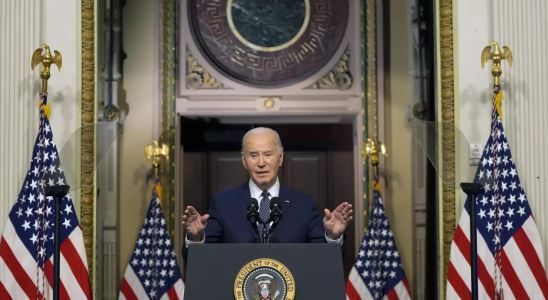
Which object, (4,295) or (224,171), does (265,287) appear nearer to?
(4,295)

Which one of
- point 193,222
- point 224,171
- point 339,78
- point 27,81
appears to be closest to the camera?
point 193,222

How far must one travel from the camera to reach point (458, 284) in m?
5.16

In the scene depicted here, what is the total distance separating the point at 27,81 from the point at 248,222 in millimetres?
2138

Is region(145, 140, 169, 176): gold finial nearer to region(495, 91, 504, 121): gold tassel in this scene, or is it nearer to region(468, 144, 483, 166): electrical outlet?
region(468, 144, 483, 166): electrical outlet

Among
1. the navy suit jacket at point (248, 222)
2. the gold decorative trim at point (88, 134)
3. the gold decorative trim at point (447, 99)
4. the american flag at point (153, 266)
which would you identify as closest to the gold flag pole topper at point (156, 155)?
the american flag at point (153, 266)

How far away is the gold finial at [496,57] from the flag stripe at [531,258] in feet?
3.23

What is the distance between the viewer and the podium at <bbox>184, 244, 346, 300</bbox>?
3.27 m

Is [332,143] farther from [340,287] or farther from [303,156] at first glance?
[340,287]

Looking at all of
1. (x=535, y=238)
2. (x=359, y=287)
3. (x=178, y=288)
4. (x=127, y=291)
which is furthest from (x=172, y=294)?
(x=535, y=238)

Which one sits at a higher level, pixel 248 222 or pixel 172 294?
pixel 248 222

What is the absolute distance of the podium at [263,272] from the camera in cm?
327

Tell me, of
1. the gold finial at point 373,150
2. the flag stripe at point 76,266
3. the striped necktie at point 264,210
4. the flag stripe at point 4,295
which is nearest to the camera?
the striped necktie at point 264,210

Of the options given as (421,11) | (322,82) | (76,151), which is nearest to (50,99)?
(76,151)

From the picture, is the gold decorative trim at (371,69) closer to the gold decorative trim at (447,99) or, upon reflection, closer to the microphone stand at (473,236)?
the gold decorative trim at (447,99)
